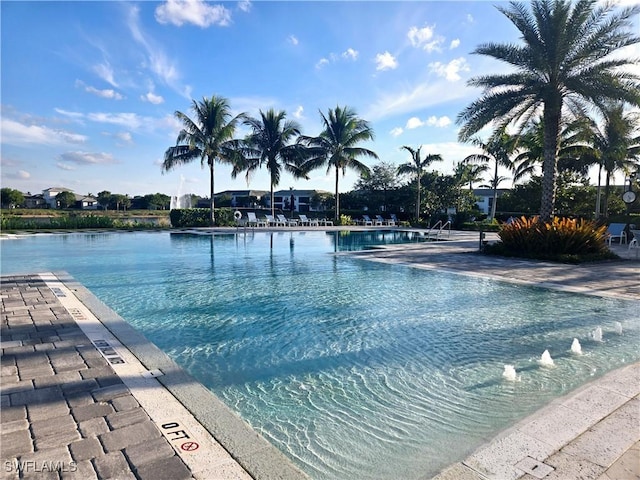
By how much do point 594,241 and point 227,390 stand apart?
13282mm

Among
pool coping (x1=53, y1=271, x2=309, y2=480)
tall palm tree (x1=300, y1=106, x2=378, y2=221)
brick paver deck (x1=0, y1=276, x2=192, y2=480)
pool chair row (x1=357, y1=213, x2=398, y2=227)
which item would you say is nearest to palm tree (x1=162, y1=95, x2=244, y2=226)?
tall palm tree (x1=300, y1=106, x2=378, y2=221)

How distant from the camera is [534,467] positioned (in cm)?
243

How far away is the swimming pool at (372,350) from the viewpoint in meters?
3.06

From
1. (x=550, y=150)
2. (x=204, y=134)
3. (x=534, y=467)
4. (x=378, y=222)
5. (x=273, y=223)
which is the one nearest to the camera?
(x=534, y=467)

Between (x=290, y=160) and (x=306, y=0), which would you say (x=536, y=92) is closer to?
(x=306, y=0)

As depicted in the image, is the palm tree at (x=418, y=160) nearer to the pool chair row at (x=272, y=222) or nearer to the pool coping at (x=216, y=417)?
the pool chair row at (x=272, y=222)

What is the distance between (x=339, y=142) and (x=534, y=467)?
29939 millimetres

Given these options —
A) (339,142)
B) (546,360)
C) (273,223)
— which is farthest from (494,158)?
(546,360)

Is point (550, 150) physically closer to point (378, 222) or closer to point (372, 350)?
point (372, 350)

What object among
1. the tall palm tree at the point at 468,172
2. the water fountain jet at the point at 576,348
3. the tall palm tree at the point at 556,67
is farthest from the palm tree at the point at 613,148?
the water fountain jet at the point at 576,348

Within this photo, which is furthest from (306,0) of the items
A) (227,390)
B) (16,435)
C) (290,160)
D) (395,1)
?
(290,160)

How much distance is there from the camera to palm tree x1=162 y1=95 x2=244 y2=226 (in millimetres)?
27844

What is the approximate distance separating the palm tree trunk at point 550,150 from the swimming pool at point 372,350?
698 cm

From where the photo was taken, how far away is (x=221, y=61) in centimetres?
1572
